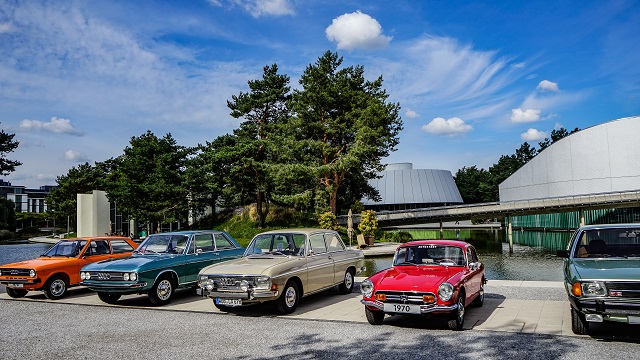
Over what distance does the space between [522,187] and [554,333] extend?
3427 inches

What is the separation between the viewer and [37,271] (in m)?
12.7

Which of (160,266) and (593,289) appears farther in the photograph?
(160,266)

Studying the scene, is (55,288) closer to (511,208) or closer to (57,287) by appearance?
(57,287)

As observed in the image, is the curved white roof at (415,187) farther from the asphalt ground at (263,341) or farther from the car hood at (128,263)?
the asphalt ground at (263,341)

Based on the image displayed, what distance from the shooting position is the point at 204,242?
12.9 m

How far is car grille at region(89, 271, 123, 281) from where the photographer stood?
11.1 meters

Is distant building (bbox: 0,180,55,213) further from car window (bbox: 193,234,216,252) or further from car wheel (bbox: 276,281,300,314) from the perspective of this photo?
car wheel (bbox: 276,281,300,314)

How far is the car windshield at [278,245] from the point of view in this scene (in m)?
11.0

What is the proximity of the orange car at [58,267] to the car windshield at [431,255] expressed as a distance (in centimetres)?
901

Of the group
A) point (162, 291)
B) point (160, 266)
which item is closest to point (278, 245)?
point (160, 266)

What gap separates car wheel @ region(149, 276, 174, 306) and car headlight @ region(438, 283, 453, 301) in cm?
687

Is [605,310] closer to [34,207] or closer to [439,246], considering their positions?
[439,246]

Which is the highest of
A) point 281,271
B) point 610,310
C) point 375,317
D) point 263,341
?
point 281,271

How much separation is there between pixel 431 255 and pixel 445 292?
164 cm
